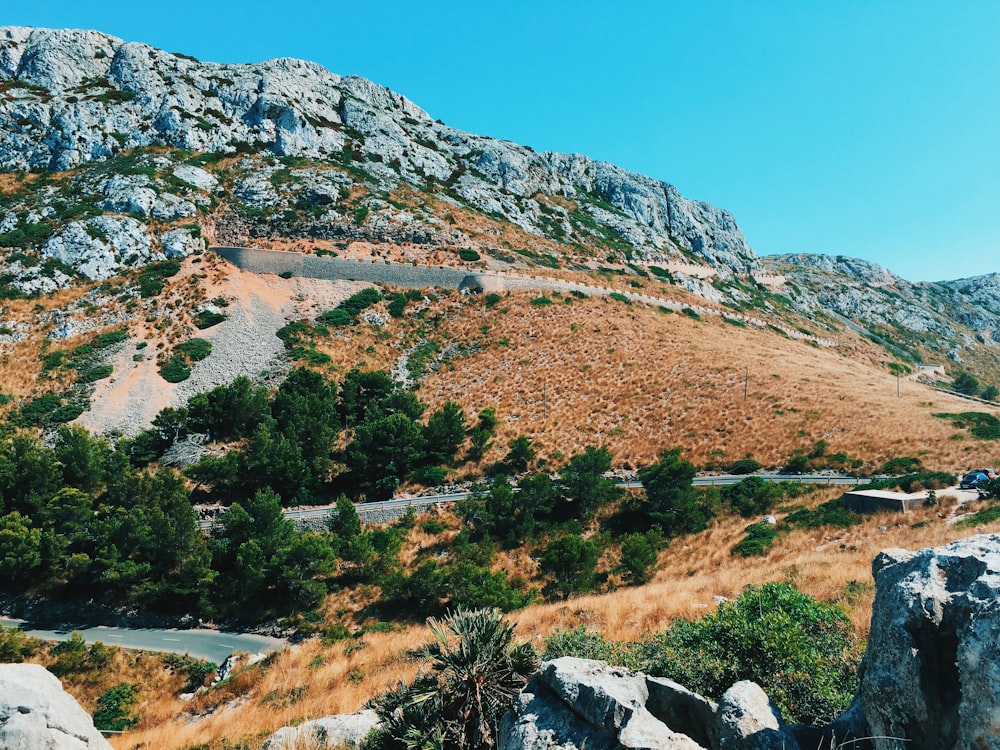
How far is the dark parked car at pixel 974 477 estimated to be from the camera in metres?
27.9

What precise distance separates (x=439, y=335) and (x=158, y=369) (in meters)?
29.9

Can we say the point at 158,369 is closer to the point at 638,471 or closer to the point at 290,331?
the point at 290,331

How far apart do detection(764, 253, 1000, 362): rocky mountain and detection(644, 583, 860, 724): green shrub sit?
475 ft

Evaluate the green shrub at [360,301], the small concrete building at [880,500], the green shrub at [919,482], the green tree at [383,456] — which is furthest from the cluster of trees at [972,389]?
the green shrub at [360,301]

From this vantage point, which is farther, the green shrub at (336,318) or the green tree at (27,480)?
the green shrub at (336,318)

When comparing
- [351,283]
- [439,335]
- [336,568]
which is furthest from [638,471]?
[351,283]

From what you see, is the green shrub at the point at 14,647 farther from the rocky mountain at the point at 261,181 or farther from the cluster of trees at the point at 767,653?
the rocky mountain at the point at 261,181

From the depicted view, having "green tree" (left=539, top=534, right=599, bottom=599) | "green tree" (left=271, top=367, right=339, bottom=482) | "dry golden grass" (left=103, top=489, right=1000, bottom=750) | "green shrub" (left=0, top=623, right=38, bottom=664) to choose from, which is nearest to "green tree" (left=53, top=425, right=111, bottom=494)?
"green tree" (left=271, top=367, right=339, bottom=482)

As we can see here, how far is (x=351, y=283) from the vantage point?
222 feet

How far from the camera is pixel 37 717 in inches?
262

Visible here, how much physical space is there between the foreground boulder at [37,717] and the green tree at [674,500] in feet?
94.9

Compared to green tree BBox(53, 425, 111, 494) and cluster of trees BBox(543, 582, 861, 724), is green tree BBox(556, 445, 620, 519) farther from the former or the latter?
green tree BBox(53, 425, 111, 494)

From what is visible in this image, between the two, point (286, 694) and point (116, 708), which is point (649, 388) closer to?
point (286, 694)

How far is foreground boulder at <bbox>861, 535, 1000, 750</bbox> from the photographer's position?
3.46m
